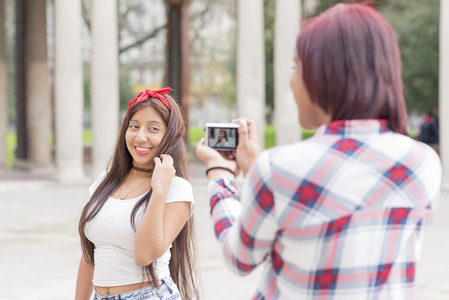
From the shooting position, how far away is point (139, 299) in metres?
3.80

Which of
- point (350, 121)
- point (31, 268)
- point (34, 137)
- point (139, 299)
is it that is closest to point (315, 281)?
point (350, 121)

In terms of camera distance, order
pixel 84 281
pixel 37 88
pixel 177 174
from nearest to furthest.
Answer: pixel 177 174
pixel 84 281
pixel 37 88

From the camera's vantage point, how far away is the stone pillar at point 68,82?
956 inches

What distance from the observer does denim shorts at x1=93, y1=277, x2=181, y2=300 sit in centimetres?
380

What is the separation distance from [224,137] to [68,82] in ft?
73.6

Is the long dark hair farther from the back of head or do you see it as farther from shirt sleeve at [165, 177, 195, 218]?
the back of head

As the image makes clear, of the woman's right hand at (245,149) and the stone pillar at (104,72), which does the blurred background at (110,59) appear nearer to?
the stone pillar at (104,72)

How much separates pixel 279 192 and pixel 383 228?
38cm

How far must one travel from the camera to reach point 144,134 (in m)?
3.91

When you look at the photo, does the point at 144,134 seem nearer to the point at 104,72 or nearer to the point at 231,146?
the point at 231,146

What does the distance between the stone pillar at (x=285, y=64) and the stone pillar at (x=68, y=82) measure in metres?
7.05

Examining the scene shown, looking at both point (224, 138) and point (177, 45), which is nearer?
point (224, 138)

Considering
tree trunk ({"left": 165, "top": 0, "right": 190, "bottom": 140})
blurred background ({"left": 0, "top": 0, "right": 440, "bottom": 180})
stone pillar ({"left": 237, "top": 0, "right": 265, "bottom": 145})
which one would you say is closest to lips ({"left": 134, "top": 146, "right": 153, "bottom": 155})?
blurred background ({"left": 0, "top": 0, "right": 440, "bottom": 180})

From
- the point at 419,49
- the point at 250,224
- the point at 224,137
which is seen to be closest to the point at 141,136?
the point at 224,137
